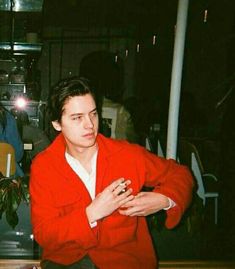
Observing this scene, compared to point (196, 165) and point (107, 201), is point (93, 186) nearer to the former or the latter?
point (107, 201)

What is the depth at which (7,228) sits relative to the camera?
2.58m

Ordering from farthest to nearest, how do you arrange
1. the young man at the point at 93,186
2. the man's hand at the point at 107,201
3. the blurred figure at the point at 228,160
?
the blurred figure at the point at 228,160, the young man at the point at 93,186, the man's hand at the point at 107,201

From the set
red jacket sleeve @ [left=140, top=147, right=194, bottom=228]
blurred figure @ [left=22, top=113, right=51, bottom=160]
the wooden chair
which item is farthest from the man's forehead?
blurred figure @ [left=22, top=113, right=51, bottom=160]

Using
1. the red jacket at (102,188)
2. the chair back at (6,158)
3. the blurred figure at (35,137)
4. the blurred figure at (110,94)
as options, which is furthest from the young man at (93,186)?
the blurred figure at (35,137)

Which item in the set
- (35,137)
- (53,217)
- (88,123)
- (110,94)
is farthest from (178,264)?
(35,137)

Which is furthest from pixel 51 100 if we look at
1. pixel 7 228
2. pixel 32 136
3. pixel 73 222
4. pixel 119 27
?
pixel 119 27

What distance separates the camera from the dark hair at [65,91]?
189 centimetres

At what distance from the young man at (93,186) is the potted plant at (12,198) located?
1.93ft

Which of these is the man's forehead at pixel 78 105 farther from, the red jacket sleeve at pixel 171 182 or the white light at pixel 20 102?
the white light at pixel 20 102

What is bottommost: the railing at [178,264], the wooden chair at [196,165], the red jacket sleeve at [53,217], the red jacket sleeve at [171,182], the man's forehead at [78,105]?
the railing at [178,264]

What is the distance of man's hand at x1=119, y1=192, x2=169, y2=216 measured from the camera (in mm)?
1755

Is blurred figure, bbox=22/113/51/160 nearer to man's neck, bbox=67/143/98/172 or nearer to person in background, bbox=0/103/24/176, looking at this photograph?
person in background, bbox=0/103/24/176

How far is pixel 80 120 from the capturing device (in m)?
1.88

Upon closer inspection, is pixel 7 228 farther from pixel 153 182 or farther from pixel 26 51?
pixel 26 51
